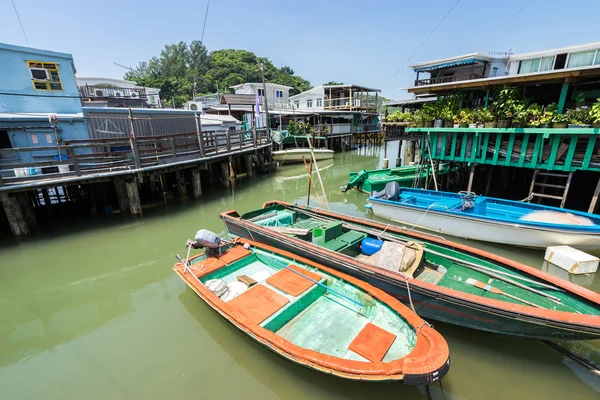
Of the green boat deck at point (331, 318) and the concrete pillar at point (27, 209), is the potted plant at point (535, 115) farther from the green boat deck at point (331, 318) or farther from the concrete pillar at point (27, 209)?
the concrete pillar at point (27, 209)

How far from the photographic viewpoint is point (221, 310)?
15.5 feet

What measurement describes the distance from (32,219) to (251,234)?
31.6 feet

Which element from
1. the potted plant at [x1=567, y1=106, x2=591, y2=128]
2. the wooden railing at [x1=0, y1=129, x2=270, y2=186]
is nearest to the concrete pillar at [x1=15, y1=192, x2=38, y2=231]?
the wooden railing at [x1=0, y1=129, x2=270, y2=186]

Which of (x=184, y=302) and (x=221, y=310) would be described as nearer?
(x=221, y=310)

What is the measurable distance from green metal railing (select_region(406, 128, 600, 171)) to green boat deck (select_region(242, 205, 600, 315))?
643 centimetres

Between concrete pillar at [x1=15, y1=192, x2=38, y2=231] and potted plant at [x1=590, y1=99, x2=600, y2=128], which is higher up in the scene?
potted plant at [x1=590, y1=99, x2=600, y2=128]

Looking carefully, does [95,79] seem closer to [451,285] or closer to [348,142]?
[348,142]

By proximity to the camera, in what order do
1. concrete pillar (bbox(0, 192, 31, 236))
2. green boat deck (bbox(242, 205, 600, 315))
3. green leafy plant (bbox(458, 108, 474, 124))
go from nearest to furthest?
1. green boat deck (bbox(242, 205, 600, 315))
2. concrete pillar (bbox(0, 192, 31, 236))
3. green leafy plant (bbox(458, 108, 474, 124))

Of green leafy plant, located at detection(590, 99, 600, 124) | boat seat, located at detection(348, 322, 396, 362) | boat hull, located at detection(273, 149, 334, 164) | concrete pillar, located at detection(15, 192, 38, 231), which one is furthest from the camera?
boat hull, located at detection(273, 149, 334, 164)

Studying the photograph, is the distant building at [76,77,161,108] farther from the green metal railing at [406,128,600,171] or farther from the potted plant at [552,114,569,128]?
the potted plant at [552,114,569,128]

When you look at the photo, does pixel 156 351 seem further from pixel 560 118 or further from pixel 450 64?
pixel 450 64

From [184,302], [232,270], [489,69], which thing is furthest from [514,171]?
[184,302]

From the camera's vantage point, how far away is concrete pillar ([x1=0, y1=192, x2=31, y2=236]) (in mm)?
9422

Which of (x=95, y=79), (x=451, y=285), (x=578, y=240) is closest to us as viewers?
(x=451, y=285)
